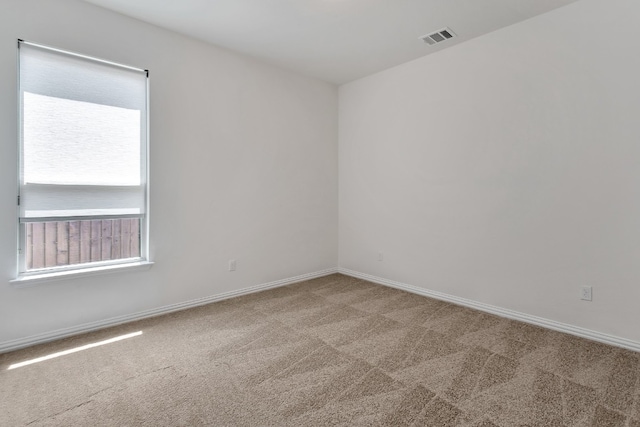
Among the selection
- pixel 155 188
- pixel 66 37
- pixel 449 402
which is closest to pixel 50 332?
pixel 155 188

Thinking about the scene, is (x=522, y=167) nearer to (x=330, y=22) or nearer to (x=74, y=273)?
(x=330, y=22)

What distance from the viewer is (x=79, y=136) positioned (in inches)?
106

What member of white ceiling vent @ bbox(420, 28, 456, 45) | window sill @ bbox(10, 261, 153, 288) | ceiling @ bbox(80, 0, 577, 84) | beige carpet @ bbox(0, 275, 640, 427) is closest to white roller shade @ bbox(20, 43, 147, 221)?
window sill @ bbox(10, 261, 153, 288)

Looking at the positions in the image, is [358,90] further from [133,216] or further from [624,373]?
[624,373]

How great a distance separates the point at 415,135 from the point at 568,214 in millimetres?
1747

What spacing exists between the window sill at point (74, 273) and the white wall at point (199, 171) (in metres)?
0.06

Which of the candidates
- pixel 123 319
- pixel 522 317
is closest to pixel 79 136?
pixel 123 319

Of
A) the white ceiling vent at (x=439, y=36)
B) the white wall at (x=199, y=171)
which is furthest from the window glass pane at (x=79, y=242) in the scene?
the white ceiling vent at (x=439, y=36)

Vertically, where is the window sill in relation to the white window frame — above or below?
below

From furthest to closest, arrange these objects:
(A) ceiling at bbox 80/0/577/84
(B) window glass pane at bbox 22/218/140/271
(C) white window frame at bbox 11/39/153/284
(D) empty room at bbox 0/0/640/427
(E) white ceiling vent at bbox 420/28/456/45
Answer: (E) white ceiling vent at bbox 420/28/456/45 < (A) ceiling at bbox 80/0/577/84 < (B) window glass pane at bbox 22/218/140/271 < (C) white window frame at bbox 11/39/153/284 < (D) empty room at bbox 0/0/640/427

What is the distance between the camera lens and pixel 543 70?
2.86m

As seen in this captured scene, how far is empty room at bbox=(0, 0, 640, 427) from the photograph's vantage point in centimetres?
200

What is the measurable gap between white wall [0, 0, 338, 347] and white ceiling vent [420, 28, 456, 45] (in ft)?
5.42

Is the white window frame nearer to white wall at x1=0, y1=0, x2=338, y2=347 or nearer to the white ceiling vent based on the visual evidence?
white wall at x1=0, y1=0, x2=338, y2=347
